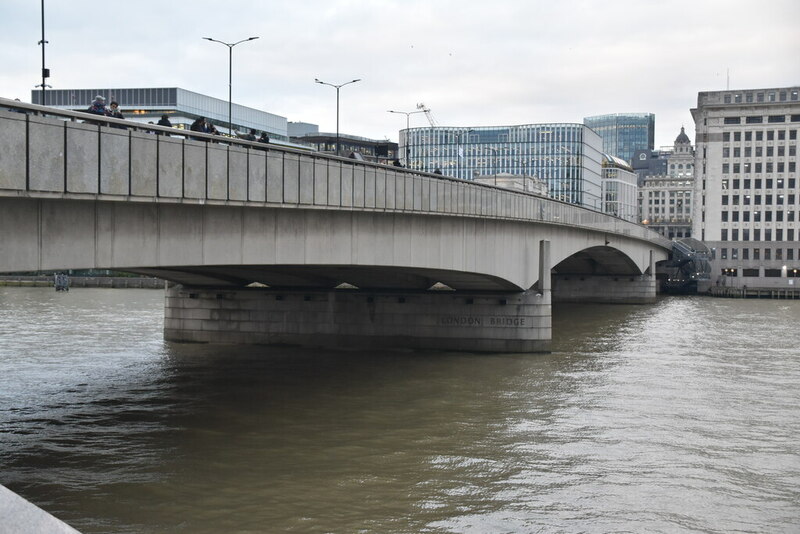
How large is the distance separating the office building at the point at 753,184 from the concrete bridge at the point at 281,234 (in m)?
65.7

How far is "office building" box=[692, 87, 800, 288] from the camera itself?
117 meters

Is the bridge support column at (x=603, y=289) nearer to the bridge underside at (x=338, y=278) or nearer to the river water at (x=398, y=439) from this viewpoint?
the river water at (x=398, y=439)

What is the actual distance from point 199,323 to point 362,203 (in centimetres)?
1882

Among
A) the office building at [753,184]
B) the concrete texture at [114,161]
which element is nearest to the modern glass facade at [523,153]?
the office building at [753,184]

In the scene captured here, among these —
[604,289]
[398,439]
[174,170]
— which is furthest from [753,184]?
[174,170]

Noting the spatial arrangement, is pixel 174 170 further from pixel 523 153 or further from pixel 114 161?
pixel 523 153

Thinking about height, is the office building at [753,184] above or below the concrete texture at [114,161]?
above

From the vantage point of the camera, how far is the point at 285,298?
42.0m

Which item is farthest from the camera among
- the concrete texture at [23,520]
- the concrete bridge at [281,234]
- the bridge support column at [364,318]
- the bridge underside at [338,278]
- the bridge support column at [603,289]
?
the bridge support column at [603,289]

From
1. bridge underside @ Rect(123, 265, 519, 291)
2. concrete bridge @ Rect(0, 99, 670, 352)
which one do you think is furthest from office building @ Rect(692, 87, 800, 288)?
bridge underside @ Rect(123, 265, 519, 291)

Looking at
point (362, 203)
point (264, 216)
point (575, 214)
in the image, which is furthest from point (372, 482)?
point (575, 214)

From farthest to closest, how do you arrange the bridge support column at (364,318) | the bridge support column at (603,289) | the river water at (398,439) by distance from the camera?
the bridge support column at (603,289) → the bridge support column at (364,318) → the river water at (398,439)

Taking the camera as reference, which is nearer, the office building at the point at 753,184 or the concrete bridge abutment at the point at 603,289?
the concrete bridge abutment at the point at 603,289

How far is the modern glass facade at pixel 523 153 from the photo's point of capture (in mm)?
157250
